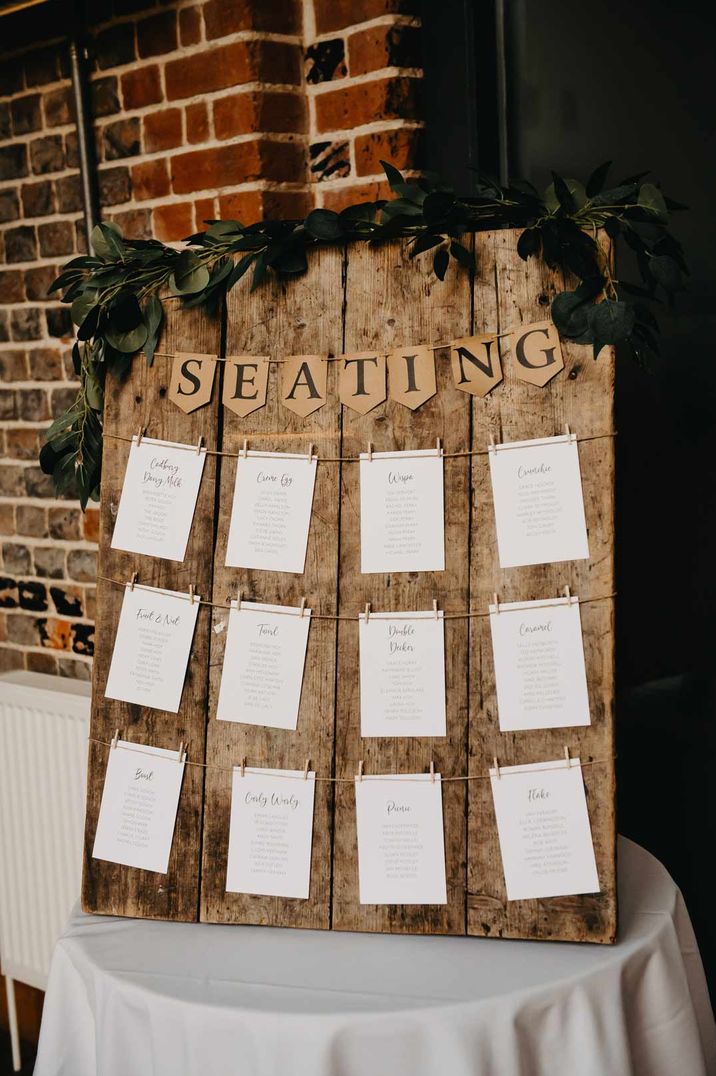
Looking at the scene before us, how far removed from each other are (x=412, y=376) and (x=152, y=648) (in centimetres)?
53

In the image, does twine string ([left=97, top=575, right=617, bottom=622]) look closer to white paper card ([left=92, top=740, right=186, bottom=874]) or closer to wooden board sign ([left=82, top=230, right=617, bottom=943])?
wooden board sign ([left=82, top=230, right=617, bottom=943])

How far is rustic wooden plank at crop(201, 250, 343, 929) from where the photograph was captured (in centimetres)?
145

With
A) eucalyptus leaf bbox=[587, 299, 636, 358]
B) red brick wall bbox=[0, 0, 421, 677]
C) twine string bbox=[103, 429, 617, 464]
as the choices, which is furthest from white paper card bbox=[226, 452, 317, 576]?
red brick wall bbox=[0, 0, 421, 677]

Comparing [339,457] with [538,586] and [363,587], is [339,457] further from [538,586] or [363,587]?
[538,586]

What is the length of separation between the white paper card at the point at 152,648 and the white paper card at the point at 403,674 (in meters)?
0.27

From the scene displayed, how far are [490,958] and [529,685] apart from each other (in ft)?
1.13

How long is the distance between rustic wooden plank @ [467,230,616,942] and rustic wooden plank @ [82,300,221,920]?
0.38 m

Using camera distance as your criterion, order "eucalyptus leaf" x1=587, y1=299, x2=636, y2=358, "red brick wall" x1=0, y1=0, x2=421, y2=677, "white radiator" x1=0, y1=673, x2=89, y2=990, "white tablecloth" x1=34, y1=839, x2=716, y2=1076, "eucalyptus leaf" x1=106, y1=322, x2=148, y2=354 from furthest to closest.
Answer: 1. "white radiator" x1=0, y1=673, x2=89, y2=990
2. "red brick wall" x1=0, y1=0, x2=421, y2=677
3. "eucalyptus leaf" x1=106, y1=322, x2=148, y2=354
4. "eucalyptus leaf" x1=587, y1=299, x2=636, y2=358
5. "white tablecloth" x1=34, y1=839, x2=716, y2=1076

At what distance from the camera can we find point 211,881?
1.47 meters

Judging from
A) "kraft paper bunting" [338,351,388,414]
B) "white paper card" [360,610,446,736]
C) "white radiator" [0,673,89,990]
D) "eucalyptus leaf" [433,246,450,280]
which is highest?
"eucalyptus leaf" [433,246,450,280]

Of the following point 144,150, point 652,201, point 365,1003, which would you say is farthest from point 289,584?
point 144,150

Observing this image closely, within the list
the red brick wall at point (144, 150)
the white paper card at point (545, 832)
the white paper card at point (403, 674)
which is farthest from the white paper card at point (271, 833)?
the red brick wall at point (144, 150)

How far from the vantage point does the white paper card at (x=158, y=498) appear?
152 cm

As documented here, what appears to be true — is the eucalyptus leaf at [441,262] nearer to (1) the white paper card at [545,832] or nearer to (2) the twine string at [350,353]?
(2) the twine string at [350,353]
